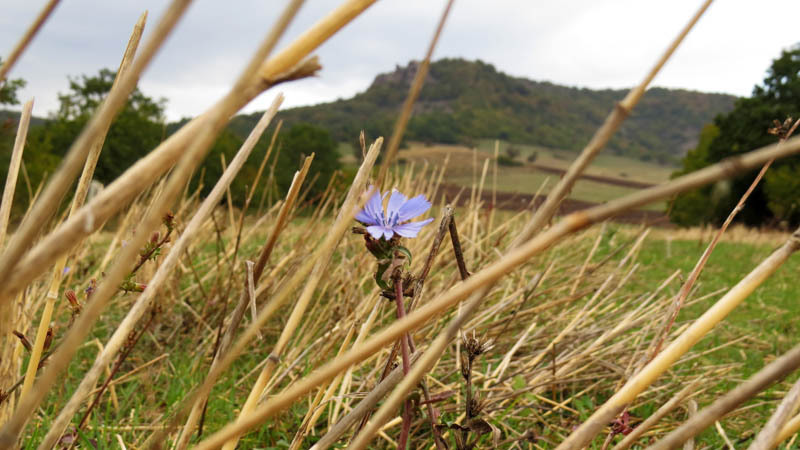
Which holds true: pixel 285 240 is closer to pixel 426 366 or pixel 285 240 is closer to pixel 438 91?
pixel 426 366

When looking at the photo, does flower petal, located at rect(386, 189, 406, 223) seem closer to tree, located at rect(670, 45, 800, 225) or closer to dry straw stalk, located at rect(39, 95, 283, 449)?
dry straw stalk, located at rect(39, 95, 283, 449)

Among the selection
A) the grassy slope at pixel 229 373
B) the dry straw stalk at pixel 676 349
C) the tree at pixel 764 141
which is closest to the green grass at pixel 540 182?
the tree at pixel 764 141

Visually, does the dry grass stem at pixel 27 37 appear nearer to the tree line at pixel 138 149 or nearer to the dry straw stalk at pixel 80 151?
the dry straw stalk at pixel 80 151

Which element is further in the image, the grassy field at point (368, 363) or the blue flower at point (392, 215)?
the grassy field at point (368, 363)

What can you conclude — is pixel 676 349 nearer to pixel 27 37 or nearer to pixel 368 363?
pixel 27 37

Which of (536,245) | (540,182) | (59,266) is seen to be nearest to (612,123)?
(536,245)
